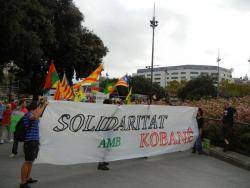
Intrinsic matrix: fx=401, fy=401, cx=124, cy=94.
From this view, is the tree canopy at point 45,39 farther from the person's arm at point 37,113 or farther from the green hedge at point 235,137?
the person's arm at point 37,113

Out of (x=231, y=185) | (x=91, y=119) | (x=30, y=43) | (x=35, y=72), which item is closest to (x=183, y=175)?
(x=231, y=185)

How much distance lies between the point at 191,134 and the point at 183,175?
10.9 ft

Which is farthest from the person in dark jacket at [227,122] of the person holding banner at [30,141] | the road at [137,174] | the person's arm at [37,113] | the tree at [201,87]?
the tree at [201,87]

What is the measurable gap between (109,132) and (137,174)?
1.21 metres

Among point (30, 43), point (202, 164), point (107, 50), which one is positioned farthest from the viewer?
point (107, 50)

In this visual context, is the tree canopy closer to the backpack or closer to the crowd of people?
the crowd of people

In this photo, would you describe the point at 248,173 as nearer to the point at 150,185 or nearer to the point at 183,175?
the point at 183,175

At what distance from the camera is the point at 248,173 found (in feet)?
32.7

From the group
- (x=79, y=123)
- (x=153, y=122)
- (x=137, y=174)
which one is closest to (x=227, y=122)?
(x=153, y=122)

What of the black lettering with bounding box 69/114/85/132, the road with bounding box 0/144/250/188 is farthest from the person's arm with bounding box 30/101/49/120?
the road with bounding box 0/144/250/188

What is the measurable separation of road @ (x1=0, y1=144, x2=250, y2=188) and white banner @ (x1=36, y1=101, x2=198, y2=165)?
35cm

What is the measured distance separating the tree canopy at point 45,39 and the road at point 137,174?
10.5 metres

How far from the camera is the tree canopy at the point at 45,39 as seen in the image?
20188mm

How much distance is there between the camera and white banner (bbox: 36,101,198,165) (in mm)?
8117
